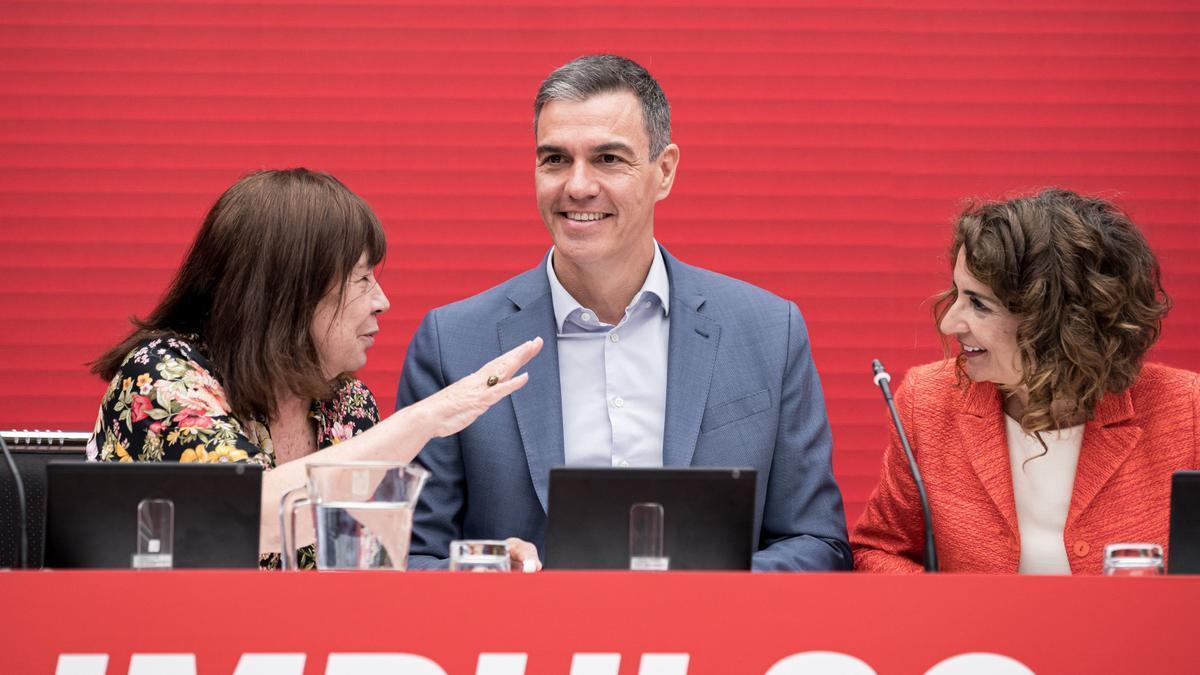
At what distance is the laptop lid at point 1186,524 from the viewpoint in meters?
1.55

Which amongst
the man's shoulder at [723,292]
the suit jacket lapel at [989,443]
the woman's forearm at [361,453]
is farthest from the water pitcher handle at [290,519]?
the suit jacket lapel at [989,443]

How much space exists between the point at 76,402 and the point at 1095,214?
2.33 m

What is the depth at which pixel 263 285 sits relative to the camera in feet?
6.98

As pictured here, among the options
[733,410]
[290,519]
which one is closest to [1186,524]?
[733,410]

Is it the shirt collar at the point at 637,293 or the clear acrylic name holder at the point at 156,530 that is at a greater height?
the shirt collar at the point at 637,293

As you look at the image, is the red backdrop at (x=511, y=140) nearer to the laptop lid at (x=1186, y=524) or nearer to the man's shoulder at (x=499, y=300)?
the man's shoulder at (x=499, y=300)

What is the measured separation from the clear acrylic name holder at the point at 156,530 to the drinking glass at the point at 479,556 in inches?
12.5

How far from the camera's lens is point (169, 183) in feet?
10.3

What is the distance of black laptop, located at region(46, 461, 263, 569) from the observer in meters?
1.46

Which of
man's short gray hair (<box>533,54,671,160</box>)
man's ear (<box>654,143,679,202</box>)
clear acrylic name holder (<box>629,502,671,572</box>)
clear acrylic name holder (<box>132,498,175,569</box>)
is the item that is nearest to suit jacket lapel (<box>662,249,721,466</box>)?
man's ear (<box>654,143,679,202</box>)

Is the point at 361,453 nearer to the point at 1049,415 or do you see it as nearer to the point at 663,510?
the point at 663,510

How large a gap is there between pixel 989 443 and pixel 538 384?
776 millimetres

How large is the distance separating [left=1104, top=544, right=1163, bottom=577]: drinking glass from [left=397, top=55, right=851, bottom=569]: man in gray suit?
27.0 inches

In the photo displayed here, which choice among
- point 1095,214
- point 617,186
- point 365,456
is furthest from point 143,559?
point 1095,214
